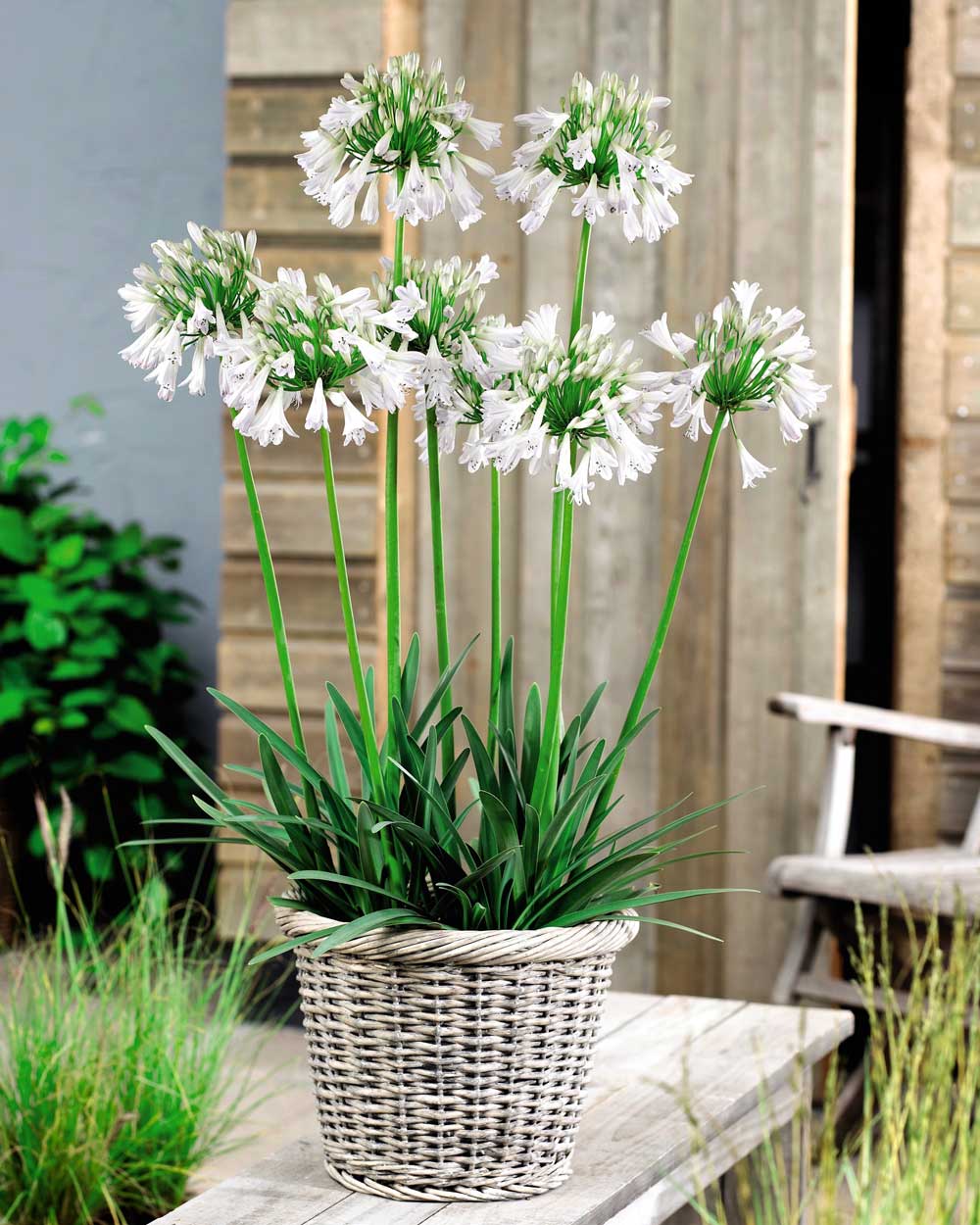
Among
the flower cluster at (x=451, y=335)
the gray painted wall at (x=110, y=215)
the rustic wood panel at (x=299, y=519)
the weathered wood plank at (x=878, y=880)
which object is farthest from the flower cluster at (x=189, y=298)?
the gray painted wall at (x=110, y=215)

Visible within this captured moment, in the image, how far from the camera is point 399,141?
3.85 ft

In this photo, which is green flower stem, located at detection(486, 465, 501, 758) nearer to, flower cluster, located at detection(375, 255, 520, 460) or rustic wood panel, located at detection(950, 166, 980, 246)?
flower cluster, located at detection(375, 255, 520, 460)

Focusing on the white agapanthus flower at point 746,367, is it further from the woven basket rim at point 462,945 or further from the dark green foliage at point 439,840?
the woven basket rim at point 462,945

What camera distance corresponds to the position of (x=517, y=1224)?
123 centimetres

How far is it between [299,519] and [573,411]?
2022 millimetres

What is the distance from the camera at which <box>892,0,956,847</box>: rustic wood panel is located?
10.3 feet

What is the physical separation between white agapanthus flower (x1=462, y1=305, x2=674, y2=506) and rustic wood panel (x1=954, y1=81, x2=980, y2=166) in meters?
2.29

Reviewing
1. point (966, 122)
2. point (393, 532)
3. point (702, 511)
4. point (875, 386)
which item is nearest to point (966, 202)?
point (966, 122)

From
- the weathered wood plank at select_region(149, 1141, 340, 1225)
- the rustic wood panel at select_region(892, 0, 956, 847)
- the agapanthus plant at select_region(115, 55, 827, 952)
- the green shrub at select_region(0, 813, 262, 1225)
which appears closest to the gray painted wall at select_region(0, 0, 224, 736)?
the rustic wood panel at select_region(892, 0, 956, 847)

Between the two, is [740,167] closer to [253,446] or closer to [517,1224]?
[253,446]

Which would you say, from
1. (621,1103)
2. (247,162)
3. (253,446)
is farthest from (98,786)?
(621,1103)

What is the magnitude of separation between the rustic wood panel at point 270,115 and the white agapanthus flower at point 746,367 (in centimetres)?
203

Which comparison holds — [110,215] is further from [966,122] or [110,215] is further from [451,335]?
[451,335]

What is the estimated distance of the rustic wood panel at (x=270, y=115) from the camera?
3.07 meters
